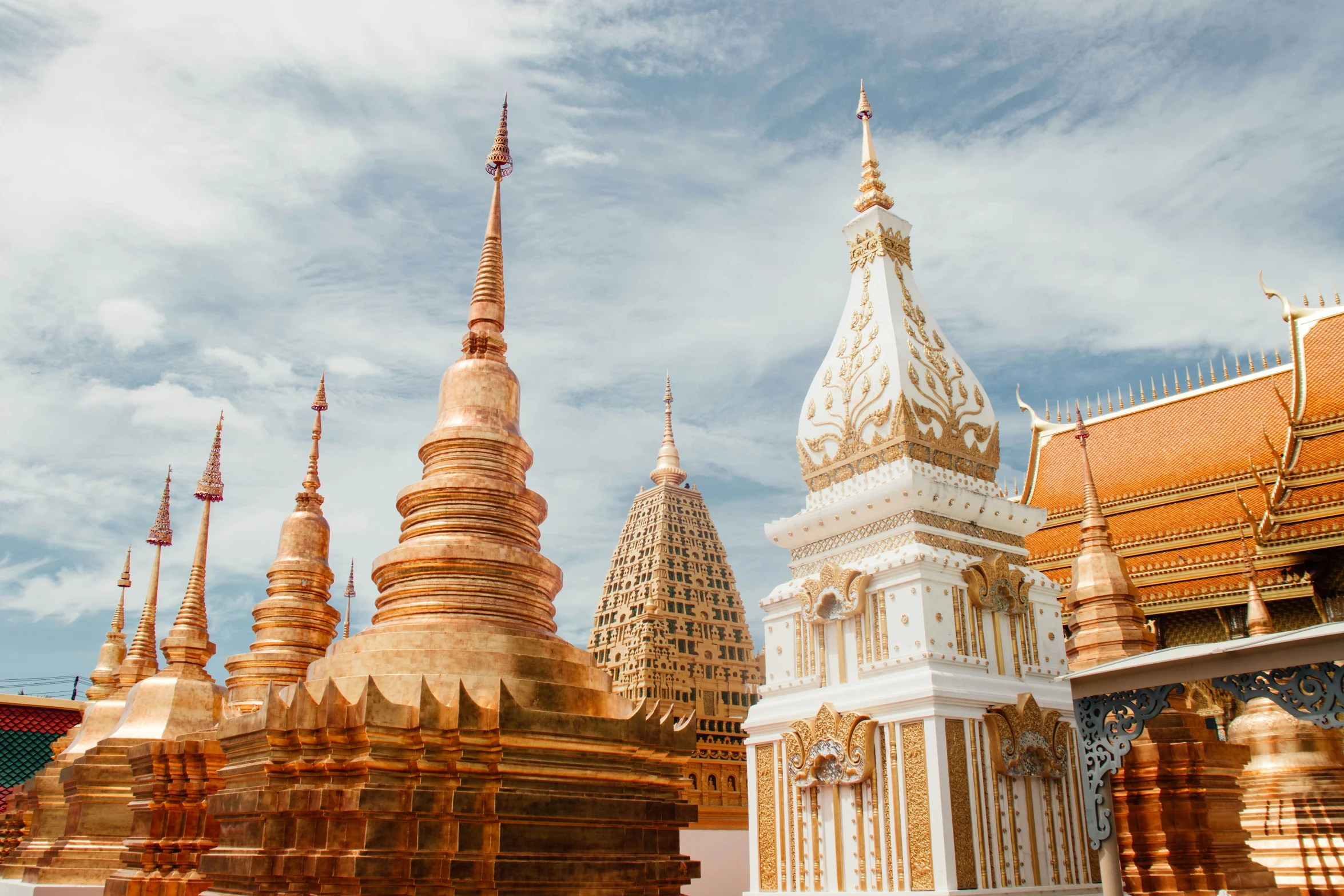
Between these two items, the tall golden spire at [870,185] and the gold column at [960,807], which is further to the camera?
the tall golden spire at [870,185]

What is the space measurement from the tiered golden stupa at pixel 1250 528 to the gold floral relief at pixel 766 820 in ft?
11.6

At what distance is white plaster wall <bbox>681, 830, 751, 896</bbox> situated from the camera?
1895 cm

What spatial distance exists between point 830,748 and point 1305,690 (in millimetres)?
4590

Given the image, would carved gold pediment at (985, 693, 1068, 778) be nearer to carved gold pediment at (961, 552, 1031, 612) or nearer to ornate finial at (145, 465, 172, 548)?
carved gold pediment at (961, 552, 1031, 612)

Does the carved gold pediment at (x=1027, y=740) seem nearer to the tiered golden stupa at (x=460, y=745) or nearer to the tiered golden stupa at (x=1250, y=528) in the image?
the tiered golden stupa at (x=1250, y=528)

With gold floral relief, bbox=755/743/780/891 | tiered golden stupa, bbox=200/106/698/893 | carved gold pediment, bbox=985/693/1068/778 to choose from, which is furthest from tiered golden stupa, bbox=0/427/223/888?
carved gold pediment, bbox=985/693/1068/778

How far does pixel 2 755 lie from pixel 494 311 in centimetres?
2587

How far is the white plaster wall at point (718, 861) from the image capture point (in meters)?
19.0

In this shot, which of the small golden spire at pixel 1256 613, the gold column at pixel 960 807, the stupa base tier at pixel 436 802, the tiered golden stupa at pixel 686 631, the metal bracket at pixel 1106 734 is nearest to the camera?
the stupa base tier at pixel 436 802

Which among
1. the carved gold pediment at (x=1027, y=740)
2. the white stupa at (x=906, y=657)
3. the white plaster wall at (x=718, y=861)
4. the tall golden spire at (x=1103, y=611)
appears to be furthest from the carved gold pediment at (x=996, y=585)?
the white plaster wall at (x=718, y=861)

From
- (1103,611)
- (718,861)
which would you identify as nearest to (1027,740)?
(1103,611)

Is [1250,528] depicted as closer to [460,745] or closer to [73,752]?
[460,745]

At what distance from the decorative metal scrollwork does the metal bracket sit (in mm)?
526

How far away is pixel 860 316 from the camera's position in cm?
1232
